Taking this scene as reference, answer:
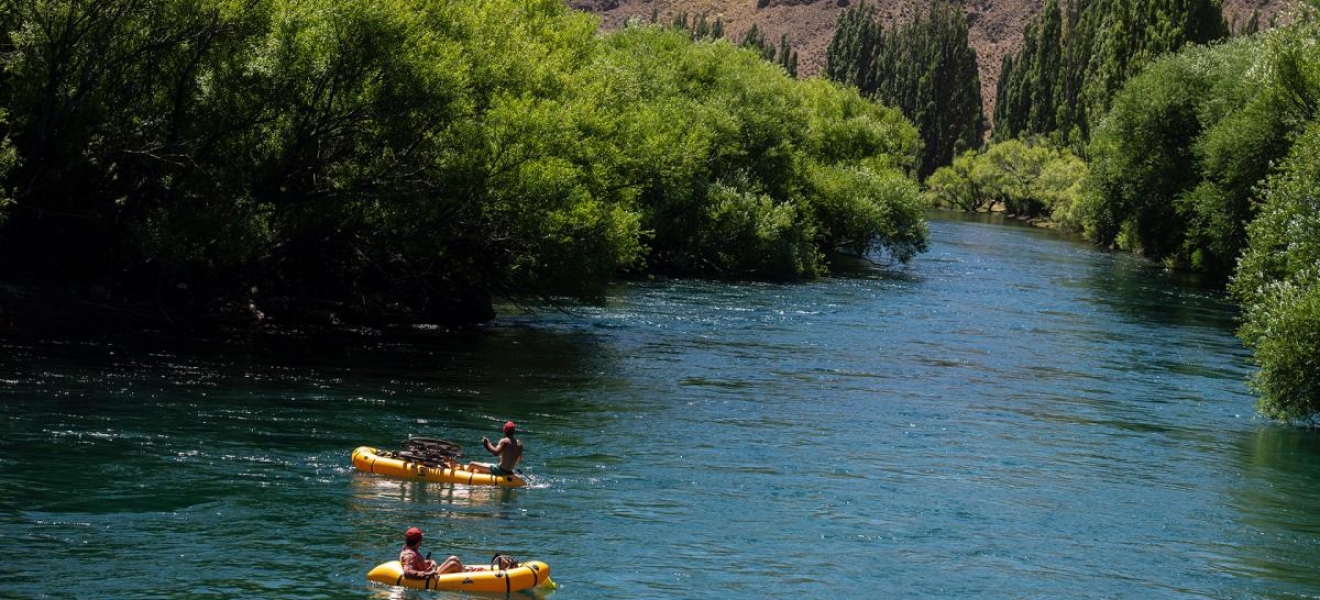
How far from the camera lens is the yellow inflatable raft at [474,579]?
2420 centimetres

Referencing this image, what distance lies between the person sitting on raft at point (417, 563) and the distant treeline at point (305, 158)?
20594mm

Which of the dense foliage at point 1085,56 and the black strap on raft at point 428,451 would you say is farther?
the dense foliage at point 1085,56

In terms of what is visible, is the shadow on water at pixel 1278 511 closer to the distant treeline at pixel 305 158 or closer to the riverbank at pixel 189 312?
the distant treeline at pixel 305 158

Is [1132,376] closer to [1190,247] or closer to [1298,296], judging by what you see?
[1298,296]

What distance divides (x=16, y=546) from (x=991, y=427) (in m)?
25.4

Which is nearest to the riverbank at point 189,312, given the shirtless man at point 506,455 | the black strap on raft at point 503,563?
the shirtless man at point 506,455

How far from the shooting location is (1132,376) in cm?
5106

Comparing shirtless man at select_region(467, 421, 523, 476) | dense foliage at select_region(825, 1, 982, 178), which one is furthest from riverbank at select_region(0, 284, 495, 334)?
dense foliage at select_region(825, 1, 982, 178)

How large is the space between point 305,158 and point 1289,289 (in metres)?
28.7

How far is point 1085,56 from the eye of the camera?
164 m

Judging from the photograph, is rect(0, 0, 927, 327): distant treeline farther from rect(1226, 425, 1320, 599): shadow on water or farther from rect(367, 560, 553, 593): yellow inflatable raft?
rect(1226, 425, 1320, 599): shadow on water

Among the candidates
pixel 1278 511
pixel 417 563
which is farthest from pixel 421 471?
pixel 1278 511

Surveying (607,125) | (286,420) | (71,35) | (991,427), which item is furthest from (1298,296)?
(71,35)

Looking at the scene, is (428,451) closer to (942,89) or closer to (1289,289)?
(1289,289)
